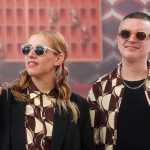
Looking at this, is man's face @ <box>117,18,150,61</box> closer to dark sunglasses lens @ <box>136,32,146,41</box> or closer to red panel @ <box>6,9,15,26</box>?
dark sunglasses lens @ <box>136,32,146,41</box>

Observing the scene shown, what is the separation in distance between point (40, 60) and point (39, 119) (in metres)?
0.26

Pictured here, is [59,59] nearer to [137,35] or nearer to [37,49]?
[37,49]

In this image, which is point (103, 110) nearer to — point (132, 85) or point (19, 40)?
point (132, 85)

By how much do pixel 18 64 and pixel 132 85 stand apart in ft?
3.75

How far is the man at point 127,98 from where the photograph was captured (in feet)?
6.19

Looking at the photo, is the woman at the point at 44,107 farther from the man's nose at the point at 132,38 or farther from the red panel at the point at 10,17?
the red panel at the point at 10,17

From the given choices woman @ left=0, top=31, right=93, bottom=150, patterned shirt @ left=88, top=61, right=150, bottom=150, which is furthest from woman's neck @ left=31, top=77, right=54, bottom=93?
patterned shirt @ left=88, top=61, right=150, bottom=150

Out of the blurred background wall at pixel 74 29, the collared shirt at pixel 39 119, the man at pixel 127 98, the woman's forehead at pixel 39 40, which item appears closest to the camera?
the collared shirt at pixel 39 119

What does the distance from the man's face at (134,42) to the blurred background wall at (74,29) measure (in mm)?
956

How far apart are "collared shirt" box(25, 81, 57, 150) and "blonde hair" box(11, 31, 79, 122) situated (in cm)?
3

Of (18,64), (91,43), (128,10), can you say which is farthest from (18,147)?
(128,10)

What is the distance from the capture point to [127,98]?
1946 millimetres

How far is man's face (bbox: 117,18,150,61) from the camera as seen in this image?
6.35ft

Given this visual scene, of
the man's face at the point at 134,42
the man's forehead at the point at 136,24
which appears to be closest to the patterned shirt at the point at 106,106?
the man's face at the point at 134,42
